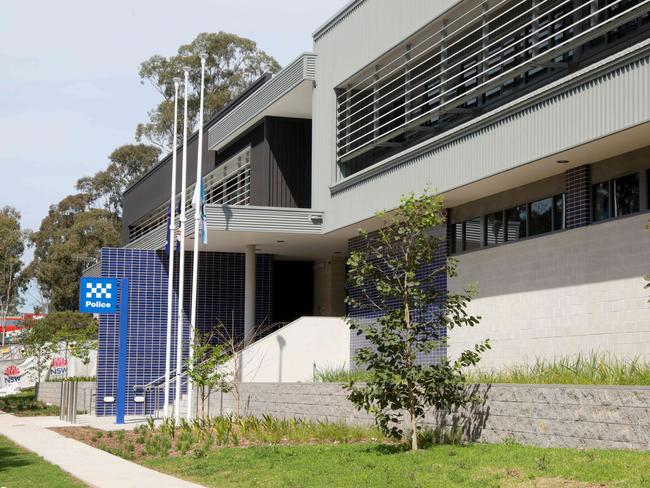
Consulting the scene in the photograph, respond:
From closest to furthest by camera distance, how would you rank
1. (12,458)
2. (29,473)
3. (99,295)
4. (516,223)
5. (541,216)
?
(29,473) < (12,458) < (541,216) < (516,223) < (99,295)

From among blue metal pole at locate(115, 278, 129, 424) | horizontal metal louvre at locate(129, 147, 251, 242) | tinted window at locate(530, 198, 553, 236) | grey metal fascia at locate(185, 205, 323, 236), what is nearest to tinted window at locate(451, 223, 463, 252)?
tinted window at locate(530, 198, 553, 236)

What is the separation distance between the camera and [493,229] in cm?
2198

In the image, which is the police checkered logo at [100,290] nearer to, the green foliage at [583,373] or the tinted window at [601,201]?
the green foliage at [583,373]

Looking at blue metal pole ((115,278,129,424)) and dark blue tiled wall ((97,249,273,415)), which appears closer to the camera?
blue metal pole ((115,278,129,424))

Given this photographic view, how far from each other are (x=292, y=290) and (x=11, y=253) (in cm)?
4832

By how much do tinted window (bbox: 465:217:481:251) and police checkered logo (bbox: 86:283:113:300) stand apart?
465 inches

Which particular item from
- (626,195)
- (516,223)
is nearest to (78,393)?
(516,223)

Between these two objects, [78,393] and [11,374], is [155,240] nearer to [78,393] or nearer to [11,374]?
[78,393]

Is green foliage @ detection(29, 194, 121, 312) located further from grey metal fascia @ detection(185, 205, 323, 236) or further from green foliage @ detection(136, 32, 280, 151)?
grey metal fascia @ detection(185, 205, 323, 236)

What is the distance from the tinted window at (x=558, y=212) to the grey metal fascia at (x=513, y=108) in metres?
2.09

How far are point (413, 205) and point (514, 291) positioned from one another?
19.6 feet

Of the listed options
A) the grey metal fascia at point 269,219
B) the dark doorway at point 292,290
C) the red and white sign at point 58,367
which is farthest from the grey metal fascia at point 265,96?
the red and white sign at point 58,367

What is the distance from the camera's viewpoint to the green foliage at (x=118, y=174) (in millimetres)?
68812

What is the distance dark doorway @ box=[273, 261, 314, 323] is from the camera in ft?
114
